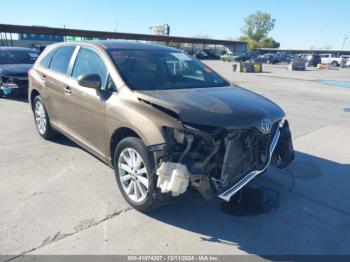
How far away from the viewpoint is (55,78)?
499 cm

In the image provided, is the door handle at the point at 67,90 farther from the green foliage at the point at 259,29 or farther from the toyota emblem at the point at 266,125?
the green foliage at the point at 259,29

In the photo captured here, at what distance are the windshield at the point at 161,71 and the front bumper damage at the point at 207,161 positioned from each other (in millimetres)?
983

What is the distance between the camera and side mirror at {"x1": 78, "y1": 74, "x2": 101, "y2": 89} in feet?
12.1

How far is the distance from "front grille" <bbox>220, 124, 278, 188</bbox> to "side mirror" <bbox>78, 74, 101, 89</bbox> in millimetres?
1674

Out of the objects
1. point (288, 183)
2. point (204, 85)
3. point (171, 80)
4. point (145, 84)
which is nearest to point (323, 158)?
point (288, 183)

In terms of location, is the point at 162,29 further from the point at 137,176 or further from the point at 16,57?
the point at 137,176

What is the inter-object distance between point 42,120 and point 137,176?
3.14 metres

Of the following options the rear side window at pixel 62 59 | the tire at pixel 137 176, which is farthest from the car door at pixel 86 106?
the tire at pixel 137 176

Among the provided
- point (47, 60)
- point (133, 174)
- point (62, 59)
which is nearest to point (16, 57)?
point (47, 60)

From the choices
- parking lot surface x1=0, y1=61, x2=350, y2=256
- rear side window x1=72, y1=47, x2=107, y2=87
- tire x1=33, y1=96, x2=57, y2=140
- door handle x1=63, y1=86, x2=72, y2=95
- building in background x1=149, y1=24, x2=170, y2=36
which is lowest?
parking lot surface x1=0, y1=61, x2=350, y2=256

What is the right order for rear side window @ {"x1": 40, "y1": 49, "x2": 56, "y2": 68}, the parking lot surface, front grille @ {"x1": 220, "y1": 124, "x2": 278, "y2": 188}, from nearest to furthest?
1. the parking lot surface
2. front grille @ {"x1": 220, "y1": 124, "x2": 278, "y2": 188}
3. rear side window @ {"x1": 40, "y1": 49, "x2": 56, "y2": 68}

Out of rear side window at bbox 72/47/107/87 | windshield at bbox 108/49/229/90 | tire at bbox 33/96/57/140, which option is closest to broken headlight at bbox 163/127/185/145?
windshield at bbox 108/49/229/90

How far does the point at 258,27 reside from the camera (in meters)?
117

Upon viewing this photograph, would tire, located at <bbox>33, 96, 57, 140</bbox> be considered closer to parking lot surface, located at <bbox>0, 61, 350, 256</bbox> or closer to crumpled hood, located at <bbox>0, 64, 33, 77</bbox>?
parking lot surface, located at <bbox>0, 61, 350, 256</bbox>
